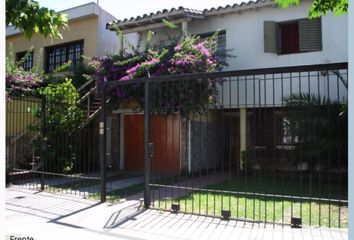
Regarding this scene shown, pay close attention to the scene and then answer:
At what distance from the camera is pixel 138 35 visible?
1584cm

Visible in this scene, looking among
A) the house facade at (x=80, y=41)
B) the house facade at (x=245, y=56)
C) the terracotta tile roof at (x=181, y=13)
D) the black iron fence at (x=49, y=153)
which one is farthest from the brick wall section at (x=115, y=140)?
Answer: the terracotta tile roof at (x=181, y=13)

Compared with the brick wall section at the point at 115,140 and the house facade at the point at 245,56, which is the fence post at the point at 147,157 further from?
the brick wall section at the point at 115,140

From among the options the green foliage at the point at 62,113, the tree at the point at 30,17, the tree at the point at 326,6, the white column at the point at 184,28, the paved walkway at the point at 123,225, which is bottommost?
the paved walkway at the point at 123,225

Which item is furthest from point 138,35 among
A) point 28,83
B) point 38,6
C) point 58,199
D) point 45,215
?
point 38,6

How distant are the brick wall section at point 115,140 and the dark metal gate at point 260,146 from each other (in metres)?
1.62

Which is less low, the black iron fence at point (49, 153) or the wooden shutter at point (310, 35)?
the wooden shutter at point (310, 35)

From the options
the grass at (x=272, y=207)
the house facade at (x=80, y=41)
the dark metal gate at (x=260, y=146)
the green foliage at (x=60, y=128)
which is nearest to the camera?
the grass at (x=272, y=207)

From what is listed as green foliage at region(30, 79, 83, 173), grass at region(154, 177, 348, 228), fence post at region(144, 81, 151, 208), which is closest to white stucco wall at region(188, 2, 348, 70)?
Result: grass at region(154, 177, 348, 228)

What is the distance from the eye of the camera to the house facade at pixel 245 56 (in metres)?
12.1

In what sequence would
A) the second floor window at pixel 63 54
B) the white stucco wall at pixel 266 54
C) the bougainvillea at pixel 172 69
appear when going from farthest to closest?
1. the second floor window at pixel 63 54
2. the white stucco wall at pixel 266 54
3. the bougainvillea at pixel 172 69

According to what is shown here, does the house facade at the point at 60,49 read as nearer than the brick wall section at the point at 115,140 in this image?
Yes

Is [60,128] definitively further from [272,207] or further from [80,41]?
[272,207]

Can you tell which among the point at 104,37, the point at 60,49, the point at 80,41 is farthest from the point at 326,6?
the point at 60,49

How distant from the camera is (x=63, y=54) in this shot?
18.2 meters
